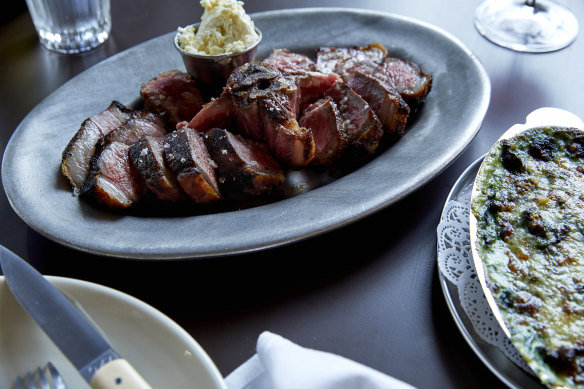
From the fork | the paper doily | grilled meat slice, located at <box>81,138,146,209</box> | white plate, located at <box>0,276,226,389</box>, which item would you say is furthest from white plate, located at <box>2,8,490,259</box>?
the fork

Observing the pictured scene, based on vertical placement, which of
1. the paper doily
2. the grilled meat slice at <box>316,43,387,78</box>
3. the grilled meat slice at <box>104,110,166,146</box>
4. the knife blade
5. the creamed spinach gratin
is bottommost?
the paper doily

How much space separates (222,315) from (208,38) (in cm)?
129

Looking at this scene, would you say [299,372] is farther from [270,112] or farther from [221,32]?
[221,32]

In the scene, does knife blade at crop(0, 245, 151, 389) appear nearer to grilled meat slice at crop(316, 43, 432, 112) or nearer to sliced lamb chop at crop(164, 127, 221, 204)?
sliced lamb chop at crop(164, 127, 221, 204)

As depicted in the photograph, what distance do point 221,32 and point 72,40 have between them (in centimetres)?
116

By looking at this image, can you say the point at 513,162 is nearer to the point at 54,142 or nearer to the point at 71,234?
the point at 71,234

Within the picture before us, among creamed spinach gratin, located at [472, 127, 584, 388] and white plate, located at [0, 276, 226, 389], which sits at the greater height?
white plate, located at [0, 276, 226, 389]

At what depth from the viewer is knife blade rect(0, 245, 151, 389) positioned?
109 cm

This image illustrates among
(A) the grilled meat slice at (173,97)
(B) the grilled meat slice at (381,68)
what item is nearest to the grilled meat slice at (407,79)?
(B) the grilled meat slice at (381,68)

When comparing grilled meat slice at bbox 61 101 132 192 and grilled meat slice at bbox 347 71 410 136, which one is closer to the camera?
grilled meat slice at bbox 61 101 132 192

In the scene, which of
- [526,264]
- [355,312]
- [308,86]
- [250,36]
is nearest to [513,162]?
[526,264]

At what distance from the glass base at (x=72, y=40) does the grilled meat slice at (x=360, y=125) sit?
1.69 meters

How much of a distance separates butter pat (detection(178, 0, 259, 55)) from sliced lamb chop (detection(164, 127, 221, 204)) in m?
0.49

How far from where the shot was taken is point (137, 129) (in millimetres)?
2162
